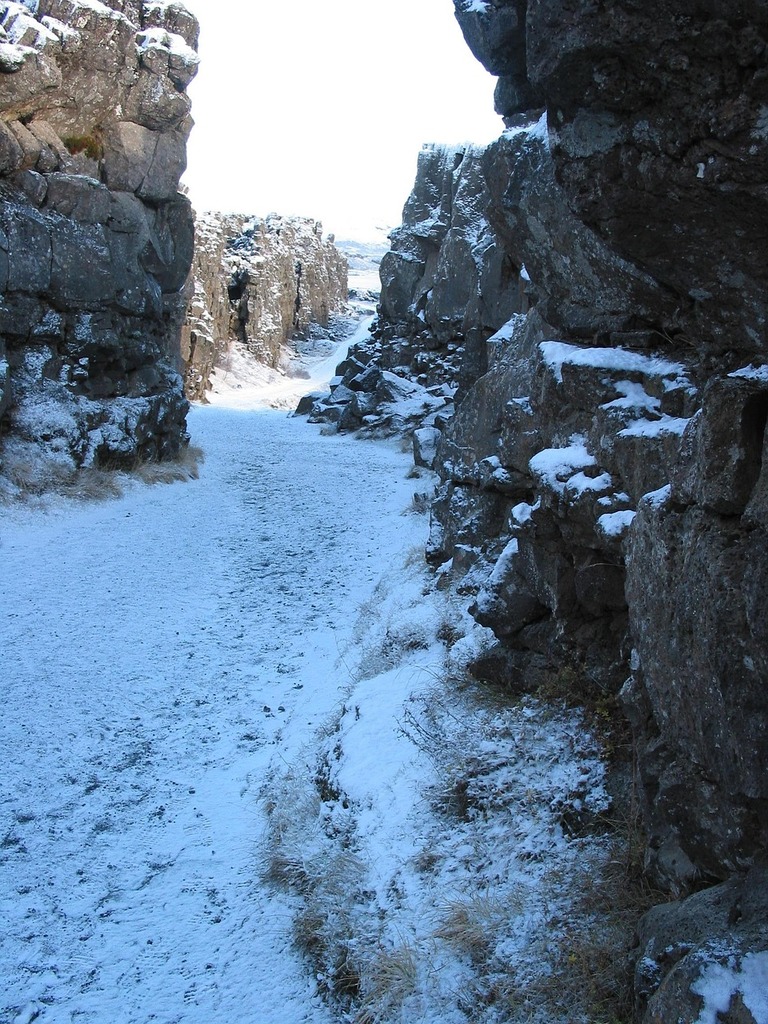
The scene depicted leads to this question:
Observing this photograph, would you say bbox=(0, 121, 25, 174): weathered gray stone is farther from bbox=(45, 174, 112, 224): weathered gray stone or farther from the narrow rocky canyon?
bbox=(45, 174, 112, 224): weathered gray stone

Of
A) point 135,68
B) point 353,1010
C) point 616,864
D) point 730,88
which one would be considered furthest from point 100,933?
point 135,68

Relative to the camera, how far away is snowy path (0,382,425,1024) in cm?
426

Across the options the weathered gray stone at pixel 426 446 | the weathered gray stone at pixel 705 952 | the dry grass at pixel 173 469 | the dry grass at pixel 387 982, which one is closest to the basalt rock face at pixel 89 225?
the dry grass at pixel 173 469

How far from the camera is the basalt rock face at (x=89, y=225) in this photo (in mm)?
12883

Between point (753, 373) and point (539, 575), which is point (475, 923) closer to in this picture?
point (539, 575)

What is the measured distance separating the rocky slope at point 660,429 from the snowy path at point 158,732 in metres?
2.18

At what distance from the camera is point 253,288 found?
159 ft

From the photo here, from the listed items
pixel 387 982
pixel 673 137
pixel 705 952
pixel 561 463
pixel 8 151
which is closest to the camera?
pixel 673 137

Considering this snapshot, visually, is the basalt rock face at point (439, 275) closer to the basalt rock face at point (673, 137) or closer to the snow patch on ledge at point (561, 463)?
the snow patch on ledge at point (561, 463)

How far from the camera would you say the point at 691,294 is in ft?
8.33

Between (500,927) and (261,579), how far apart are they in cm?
730

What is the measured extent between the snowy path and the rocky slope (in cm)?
218

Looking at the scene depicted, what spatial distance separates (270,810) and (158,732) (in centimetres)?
162

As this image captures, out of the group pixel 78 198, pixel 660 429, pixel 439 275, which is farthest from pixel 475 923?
pixel 439 275
